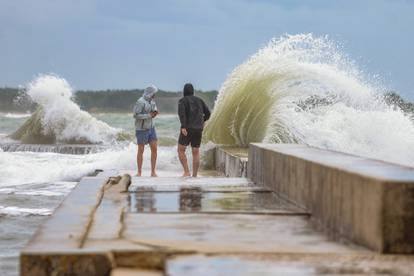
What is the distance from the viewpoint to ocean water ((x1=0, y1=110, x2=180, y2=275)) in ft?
35.7

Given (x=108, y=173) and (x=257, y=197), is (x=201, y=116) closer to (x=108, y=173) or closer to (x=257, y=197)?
(x=108, y=173)

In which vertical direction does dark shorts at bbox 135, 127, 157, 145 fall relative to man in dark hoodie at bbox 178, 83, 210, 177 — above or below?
below

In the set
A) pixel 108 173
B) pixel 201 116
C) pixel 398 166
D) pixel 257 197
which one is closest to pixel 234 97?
pixel 201 116

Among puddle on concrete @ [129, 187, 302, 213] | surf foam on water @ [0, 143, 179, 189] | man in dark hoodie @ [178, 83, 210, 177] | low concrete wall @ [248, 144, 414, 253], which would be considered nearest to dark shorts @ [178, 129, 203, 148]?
man in dark hoodie @ [178, 83, 210, 177]

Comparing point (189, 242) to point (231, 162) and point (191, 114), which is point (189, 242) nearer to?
point (191, 114)

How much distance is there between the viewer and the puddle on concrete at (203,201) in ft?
23.4

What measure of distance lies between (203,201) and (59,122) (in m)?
28.2

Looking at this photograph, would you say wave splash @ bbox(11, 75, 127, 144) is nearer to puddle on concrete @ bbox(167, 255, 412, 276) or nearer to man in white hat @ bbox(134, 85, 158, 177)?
man in white hat @ bbox(134, 85, 158, 177)

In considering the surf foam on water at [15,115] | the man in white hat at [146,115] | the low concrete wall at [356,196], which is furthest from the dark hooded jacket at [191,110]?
the surf foam on water at [15,115]

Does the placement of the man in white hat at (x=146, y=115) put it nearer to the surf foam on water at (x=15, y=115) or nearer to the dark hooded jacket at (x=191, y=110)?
the dark hooded jacket at (x=191, y=110)

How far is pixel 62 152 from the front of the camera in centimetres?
2806

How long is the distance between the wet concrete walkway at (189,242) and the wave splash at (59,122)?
1067 inches

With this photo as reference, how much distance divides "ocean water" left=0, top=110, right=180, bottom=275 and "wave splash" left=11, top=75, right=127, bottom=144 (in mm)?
8745

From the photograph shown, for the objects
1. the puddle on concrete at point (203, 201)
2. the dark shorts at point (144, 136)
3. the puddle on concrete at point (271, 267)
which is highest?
the dark shorts at point (144, 136)
